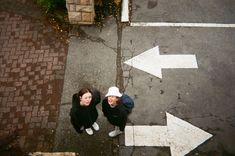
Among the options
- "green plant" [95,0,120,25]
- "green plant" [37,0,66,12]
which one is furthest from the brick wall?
"green plant" [37,0,66,12]

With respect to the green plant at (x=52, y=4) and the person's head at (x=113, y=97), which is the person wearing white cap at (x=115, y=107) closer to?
the person's head at (x=113, y=97)

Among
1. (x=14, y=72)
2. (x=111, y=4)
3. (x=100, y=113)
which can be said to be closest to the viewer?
(x=100, y=113)

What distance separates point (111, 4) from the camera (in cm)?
916

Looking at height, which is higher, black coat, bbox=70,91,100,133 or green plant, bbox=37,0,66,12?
green plant, bbox=37,0,66,12

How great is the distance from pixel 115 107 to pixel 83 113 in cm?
64

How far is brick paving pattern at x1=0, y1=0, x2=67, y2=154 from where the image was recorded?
693 cm

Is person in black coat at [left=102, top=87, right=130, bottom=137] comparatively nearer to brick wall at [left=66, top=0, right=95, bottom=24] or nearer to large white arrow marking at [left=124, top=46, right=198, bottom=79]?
large white arrow marking at [left=124, top=46, right=198, bottom=79]

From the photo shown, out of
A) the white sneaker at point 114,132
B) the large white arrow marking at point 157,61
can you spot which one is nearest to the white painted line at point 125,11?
the large white arrow marking at point 157,61

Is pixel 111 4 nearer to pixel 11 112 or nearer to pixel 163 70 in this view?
pixel 163 70

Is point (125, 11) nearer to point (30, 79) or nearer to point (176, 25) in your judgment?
point (176, 25)

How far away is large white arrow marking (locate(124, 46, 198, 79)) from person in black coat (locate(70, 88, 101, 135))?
6.77 ft

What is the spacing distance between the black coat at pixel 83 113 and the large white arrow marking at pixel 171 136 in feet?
3.13

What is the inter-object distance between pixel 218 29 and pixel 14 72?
5.38m

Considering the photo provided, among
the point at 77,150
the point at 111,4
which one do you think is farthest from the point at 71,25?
the point at 77,150
